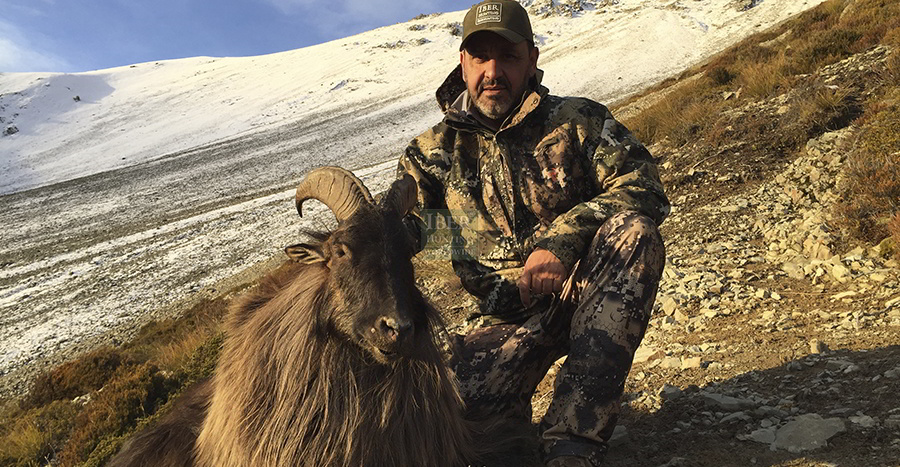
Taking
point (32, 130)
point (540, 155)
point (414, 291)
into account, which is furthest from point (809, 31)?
point (32, 130)

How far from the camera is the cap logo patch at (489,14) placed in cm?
349

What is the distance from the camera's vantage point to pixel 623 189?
3242mm

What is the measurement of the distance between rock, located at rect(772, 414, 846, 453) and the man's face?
2.44 metres

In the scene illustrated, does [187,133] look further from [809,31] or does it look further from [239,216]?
[809,31]

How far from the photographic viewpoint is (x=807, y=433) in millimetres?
3012

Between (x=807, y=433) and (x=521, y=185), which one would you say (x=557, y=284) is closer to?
(x=521, y=185)

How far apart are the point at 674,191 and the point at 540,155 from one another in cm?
634

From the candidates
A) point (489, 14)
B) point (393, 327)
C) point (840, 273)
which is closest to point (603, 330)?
point (393, 327)

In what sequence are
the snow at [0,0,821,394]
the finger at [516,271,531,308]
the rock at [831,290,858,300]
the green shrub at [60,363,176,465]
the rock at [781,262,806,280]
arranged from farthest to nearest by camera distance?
1. the snow at [0,0,821,394]
2. the green shrub at [60,363,176,465]
3. the rock at [781,262,806,280]
4. the rock at [831,290,858,300]
5. the finger at [516,271,531,308]

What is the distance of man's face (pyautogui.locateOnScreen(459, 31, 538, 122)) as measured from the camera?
3600 millimetres

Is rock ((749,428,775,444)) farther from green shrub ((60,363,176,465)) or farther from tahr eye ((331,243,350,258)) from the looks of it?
green shrub ((60,363,176,465))

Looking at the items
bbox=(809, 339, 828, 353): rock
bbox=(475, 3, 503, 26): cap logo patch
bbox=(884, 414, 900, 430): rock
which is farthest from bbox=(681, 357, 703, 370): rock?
bbox=(475, 3, 503, 26): cap logo patch

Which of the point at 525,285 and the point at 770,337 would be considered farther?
the point at 770,337

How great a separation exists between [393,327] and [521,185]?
1.52m
